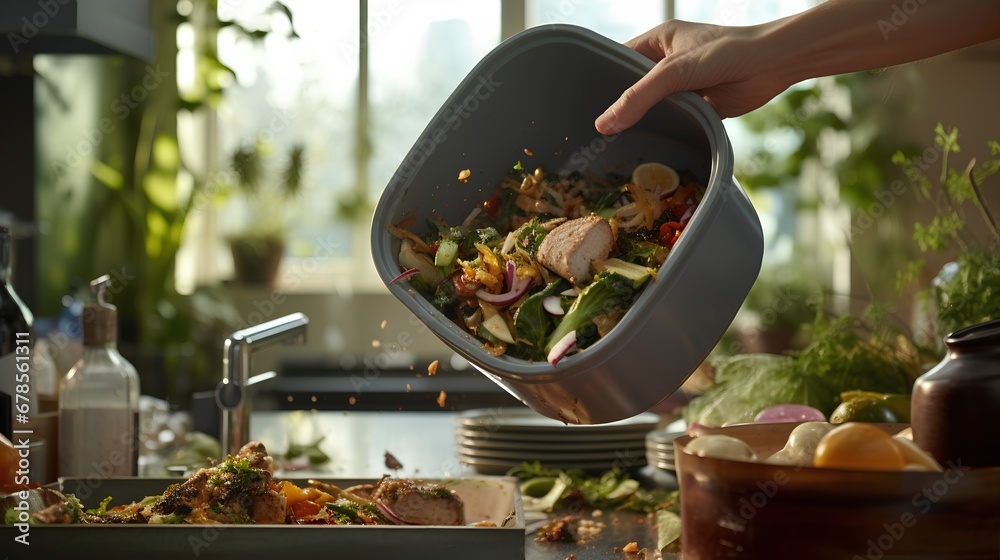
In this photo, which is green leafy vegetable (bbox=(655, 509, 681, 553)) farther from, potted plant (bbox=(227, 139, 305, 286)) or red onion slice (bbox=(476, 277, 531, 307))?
potted plant (bbox=(227, 139, 305, 286))

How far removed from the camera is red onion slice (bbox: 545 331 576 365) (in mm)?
923

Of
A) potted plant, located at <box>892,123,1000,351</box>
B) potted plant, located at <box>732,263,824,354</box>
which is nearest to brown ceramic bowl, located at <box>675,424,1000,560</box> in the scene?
potted plant, located at <box>892,123,1000,351</box>

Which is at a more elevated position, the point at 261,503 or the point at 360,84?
the point at 360,84

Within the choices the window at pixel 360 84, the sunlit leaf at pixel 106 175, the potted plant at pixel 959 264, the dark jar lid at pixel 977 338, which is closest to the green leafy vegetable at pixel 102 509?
the dark jar lid at pixel 977 338

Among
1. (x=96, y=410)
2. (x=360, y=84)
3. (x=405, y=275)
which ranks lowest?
(x=96, y=410)

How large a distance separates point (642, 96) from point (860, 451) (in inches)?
18.0

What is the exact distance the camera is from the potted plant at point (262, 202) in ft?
16.0

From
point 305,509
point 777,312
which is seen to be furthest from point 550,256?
point 777,312

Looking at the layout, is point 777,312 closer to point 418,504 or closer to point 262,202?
point 262,202

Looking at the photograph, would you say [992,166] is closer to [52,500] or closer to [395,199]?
[395,199]

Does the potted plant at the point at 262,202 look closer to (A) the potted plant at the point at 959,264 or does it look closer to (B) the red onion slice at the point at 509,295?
(A) the potted plant at the point at 959,264

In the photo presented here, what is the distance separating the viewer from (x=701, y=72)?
1115 millimetres

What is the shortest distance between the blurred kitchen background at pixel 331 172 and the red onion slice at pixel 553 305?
281cm

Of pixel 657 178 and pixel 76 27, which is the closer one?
pixel 657 178
